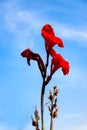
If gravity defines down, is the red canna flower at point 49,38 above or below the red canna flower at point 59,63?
above

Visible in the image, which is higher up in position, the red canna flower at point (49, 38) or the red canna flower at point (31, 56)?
the red canna flower at point (49, 38)

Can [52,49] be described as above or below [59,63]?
above

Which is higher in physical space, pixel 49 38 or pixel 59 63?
pixel 49 38

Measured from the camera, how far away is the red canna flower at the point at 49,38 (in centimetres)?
221

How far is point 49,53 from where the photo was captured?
2242 mm

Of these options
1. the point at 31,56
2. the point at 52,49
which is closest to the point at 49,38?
the point at 52,49

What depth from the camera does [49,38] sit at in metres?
2.20

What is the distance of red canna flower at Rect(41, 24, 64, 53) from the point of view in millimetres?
2209

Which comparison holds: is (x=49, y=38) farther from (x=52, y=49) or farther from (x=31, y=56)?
(x=31, y=56)

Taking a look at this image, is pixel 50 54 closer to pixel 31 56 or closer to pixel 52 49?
pixel 52 49

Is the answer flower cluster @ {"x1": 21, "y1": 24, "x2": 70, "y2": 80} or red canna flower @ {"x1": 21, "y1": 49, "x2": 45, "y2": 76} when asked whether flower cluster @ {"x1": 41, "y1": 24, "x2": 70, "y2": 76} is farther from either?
red canna flower @ {"x1": 21, "y1": 49, "x2": 45, "y2": 76}

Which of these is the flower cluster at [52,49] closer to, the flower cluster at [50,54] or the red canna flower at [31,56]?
the flower cluster at [50,54]

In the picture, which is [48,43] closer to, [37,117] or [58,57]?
[58,57]

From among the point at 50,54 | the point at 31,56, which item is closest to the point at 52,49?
the point at 50,54
